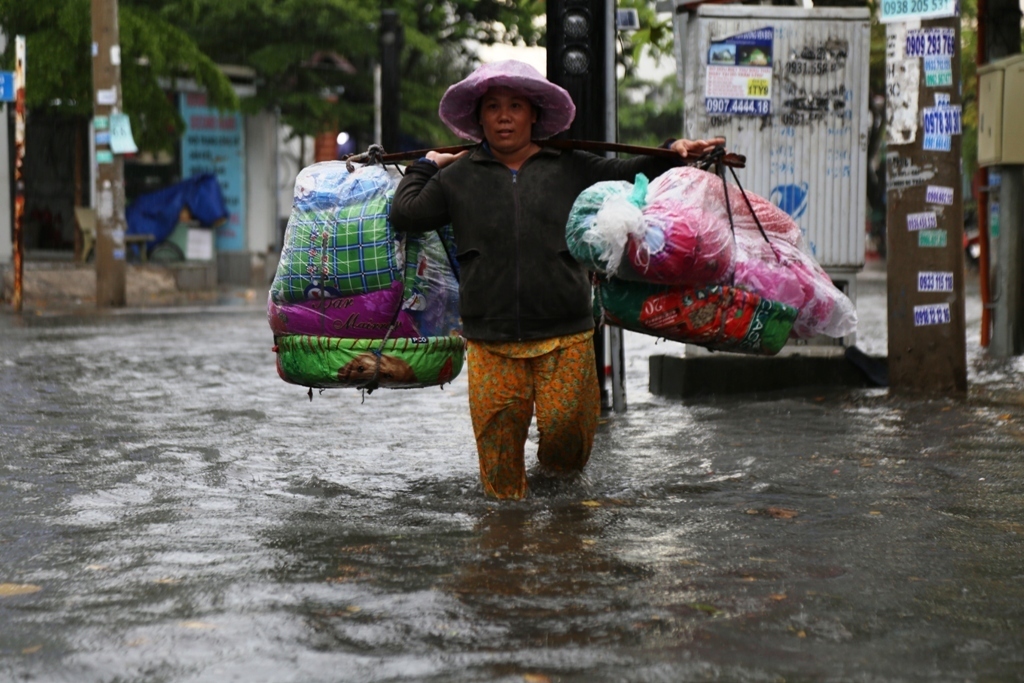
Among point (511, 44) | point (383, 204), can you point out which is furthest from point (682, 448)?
point (511, 44)

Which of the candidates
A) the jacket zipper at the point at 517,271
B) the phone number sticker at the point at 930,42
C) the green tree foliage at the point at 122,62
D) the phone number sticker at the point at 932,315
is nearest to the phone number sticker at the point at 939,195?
the phone number sticker at the point at 932,315

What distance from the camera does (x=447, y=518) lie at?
17.6 feet

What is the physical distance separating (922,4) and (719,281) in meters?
3.87

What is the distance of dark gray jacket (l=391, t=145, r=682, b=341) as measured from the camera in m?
5.41

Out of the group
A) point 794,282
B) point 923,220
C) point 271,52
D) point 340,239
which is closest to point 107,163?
point 271,52

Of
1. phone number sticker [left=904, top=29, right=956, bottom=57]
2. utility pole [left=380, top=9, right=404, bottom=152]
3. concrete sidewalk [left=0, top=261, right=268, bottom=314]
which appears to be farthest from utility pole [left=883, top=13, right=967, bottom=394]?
concrete sidewalk [left=0, top=261, right=268, bottom=314]

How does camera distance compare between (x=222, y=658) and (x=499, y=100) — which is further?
(x=499, y=100)

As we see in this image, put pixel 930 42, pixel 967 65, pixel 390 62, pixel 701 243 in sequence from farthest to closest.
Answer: pixel 967 65, pixel 390 62, pixel 930 42, pixel 701 243

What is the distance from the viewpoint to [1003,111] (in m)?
10.5

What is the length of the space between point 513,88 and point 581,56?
265 centimetres

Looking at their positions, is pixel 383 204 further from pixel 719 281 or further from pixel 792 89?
pixel 792 89

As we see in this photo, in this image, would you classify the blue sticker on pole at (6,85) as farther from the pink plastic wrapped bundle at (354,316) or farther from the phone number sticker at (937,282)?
the pink plastic wrapped bundle at (354,316)

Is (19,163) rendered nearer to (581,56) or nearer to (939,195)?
(581,56)

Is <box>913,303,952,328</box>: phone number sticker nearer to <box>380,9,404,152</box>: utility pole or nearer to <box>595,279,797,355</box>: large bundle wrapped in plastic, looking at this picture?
<box>595,279,797,355</box>: large bundle wrapped in plastic
